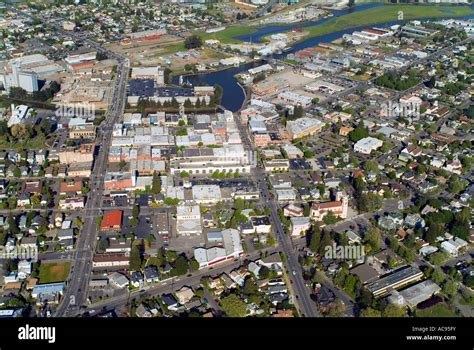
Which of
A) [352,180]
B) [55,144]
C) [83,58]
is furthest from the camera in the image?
[83,58]

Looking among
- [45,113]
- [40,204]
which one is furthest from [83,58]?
[40,204]

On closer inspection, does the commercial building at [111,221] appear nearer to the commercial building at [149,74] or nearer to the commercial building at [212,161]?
the commercial building at [212,161]

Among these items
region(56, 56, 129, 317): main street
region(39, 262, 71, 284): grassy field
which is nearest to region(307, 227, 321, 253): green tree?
region(56, 56, 129, 317): main street

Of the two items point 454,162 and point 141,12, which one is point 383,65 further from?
point 141,12

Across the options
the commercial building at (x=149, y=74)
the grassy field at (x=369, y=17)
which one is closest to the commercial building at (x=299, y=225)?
the commercial building at (x=149, y=74)

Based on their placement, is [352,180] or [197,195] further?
[352,180]

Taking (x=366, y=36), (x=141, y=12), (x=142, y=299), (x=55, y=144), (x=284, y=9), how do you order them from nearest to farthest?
(x=142, y=299)
(x=55, y=144)
(x=366, y=36)
(x=141, y=12)
(x=284, y=9)

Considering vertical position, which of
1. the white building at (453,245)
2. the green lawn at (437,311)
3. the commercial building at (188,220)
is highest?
the commercial building at (188,220)
